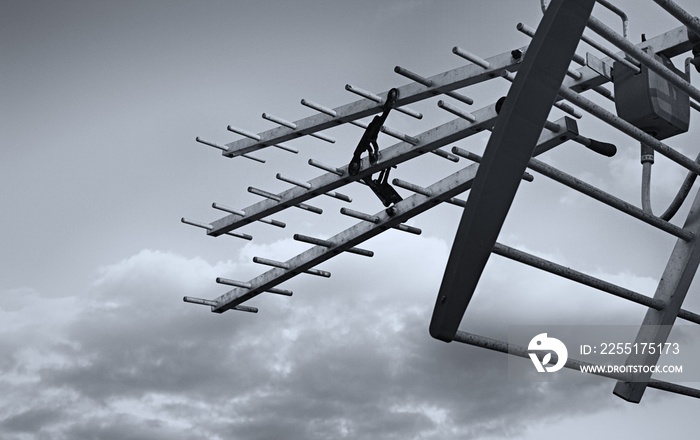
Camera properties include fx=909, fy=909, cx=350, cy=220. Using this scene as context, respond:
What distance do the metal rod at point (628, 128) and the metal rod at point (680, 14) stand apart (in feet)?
1.69

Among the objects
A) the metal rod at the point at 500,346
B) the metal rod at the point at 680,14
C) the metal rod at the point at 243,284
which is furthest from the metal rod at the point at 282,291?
the metal rod at the point at 680,14

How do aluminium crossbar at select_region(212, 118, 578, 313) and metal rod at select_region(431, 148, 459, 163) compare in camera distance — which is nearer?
aluminium crossbar at select_region(212, 118, 578, 313)

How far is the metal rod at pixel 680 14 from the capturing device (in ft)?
Result: 12.8

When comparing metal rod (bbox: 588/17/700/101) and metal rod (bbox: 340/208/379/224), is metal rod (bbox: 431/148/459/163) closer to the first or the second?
metal rod (bbox: 340/208/379/224)

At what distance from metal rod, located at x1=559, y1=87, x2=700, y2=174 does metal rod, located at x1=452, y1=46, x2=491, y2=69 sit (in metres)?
0.82

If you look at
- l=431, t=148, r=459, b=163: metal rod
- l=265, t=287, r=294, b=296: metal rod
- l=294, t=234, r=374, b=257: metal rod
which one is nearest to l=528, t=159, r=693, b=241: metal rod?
l=431, t=148, r=459, b=163: metal rod

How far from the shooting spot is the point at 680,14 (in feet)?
13.0

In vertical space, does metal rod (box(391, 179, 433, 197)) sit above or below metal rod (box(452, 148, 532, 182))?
below

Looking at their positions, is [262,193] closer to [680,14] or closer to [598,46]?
[598,46]

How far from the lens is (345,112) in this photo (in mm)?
5672

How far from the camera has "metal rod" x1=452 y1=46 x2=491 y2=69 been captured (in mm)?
4699

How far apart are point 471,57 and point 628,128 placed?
926 mm

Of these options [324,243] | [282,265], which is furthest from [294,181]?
[282,265]

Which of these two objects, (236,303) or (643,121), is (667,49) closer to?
(643,121)
